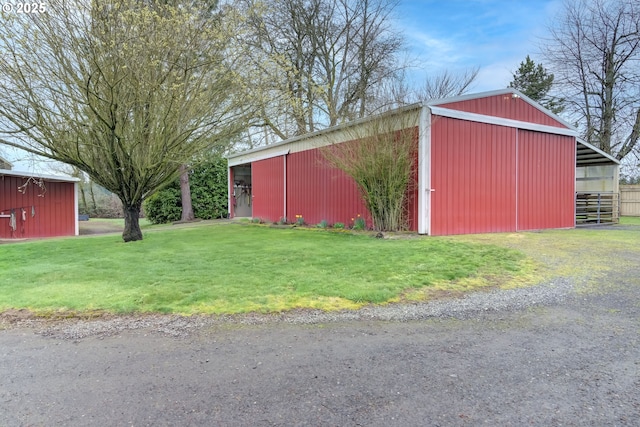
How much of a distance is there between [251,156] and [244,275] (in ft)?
39.0

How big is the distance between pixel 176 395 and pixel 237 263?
3.84 metres

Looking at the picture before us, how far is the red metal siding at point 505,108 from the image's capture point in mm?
9422

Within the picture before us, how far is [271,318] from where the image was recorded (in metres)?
3.48

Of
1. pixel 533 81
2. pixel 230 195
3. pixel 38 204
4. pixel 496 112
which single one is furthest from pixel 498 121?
pixel 533 81

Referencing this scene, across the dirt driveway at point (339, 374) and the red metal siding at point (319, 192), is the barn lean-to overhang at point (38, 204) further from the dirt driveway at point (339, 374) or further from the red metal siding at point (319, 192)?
the dirt driveway at point (339, 374)

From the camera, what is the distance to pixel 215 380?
2.34 m

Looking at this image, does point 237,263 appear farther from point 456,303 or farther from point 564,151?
point 564,151

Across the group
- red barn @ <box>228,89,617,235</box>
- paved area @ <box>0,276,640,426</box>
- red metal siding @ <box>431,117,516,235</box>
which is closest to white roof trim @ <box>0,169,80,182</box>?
red barn @ <box>228,89,617,235</box>

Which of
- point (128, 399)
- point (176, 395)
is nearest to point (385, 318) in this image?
point (176, 395)

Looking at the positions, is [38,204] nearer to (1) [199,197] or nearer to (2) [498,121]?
(1) [199,197]

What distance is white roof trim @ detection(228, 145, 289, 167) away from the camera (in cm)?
1428

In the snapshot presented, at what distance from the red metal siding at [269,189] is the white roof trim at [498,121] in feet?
22.1

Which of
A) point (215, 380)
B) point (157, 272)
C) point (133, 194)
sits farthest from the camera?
point (133, 194)

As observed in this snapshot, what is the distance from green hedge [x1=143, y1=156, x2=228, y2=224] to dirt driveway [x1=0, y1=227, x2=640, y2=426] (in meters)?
15.4
